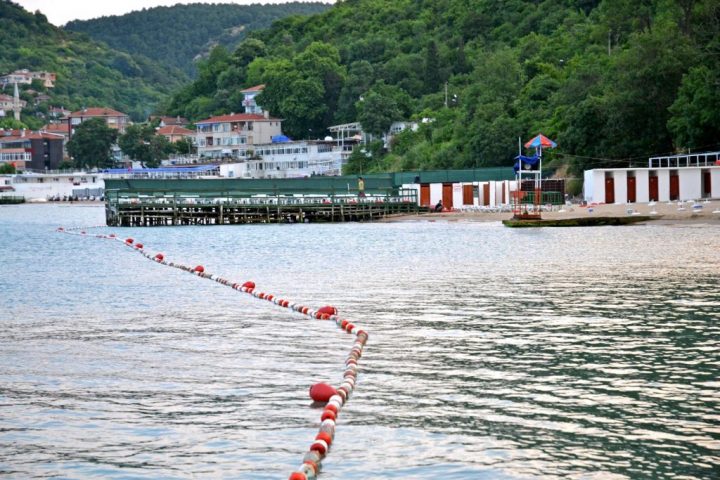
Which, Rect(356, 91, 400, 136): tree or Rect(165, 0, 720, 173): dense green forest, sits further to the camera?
Rect(356, 91, 400, 136): tree

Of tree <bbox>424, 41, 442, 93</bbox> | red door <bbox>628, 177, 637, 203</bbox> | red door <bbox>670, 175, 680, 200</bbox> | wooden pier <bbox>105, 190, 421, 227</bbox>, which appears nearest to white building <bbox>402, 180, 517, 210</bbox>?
wooden pier <bbox>105, 190, 421, 227</bbox>

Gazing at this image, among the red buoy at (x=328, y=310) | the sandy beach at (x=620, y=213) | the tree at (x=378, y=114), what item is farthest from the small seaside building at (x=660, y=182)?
the tree at (x=378, y=114)

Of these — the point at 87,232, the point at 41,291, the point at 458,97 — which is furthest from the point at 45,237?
the point at 458,97

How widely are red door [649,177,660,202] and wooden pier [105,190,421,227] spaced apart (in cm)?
2034

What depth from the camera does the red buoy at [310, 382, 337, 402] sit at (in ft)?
55.3

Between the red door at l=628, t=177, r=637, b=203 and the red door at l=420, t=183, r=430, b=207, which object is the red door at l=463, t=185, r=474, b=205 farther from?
the red door at l=628, t=177, r=637, b=203

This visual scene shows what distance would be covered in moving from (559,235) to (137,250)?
21.4 metres

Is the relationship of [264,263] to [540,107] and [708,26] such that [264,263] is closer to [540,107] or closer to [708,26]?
[708,26]

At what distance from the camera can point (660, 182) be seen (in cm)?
8369

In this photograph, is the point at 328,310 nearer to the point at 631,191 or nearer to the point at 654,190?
the point at 654,190

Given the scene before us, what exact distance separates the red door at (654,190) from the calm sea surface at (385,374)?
147ft

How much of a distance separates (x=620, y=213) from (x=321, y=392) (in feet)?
198

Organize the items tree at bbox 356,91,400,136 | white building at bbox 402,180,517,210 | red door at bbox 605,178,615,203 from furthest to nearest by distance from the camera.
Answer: tree at bbox 356,91,400,136 < white building at bbox 402,180,517,210 < red door at bbox 605,178,615,203

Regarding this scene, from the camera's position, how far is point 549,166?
109 m
